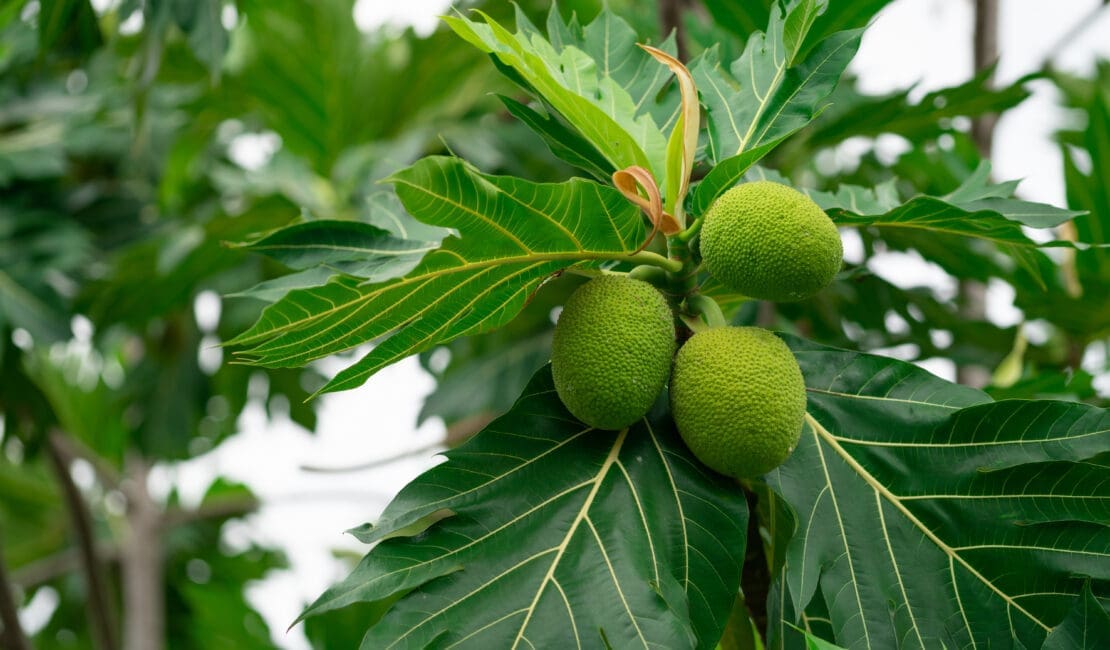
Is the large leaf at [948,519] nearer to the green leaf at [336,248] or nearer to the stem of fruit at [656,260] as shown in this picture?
the stem of fruit at [656,260]

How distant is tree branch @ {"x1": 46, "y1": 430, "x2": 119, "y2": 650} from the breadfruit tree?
1499 millimetres

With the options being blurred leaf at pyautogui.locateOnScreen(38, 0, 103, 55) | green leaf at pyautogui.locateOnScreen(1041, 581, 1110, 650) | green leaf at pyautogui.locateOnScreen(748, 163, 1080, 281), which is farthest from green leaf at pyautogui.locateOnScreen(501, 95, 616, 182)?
blurred leaf at pyautogui.locateOnScreen(38, 0, 103, 55)

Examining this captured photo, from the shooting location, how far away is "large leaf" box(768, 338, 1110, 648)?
0.88 metres

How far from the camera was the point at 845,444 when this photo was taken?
941mm

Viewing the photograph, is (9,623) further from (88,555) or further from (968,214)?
(968,214)

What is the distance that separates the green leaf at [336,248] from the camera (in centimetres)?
87

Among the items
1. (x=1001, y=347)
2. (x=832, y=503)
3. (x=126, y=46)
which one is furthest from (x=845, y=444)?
(x=126, y=46)

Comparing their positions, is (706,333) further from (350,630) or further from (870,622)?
(350,630)

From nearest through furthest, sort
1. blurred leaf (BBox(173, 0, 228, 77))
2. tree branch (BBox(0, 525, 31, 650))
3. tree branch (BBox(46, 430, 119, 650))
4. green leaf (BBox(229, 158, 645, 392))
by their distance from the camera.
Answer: green leaf (BBox(229, 158, 645, 392)) → blurred leaf (BBox(173, 0, 228, 77)) → tree branch (BBox(0, 525, 31, 650)) → tree branch (BBox(46, 430, 119, 650))

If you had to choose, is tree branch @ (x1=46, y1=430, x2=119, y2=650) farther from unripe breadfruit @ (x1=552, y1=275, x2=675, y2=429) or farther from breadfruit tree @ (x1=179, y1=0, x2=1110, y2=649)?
unripe breadfruit @ (x1=552, y1=275, x2=675, y2=429)

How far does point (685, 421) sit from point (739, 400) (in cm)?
6

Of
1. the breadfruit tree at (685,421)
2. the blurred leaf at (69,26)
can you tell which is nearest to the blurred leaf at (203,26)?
the blurred leaf at (69,26)

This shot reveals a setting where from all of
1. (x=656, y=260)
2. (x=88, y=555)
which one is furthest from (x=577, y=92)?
(x=88, y=555)

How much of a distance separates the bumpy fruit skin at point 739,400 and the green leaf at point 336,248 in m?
0.25
